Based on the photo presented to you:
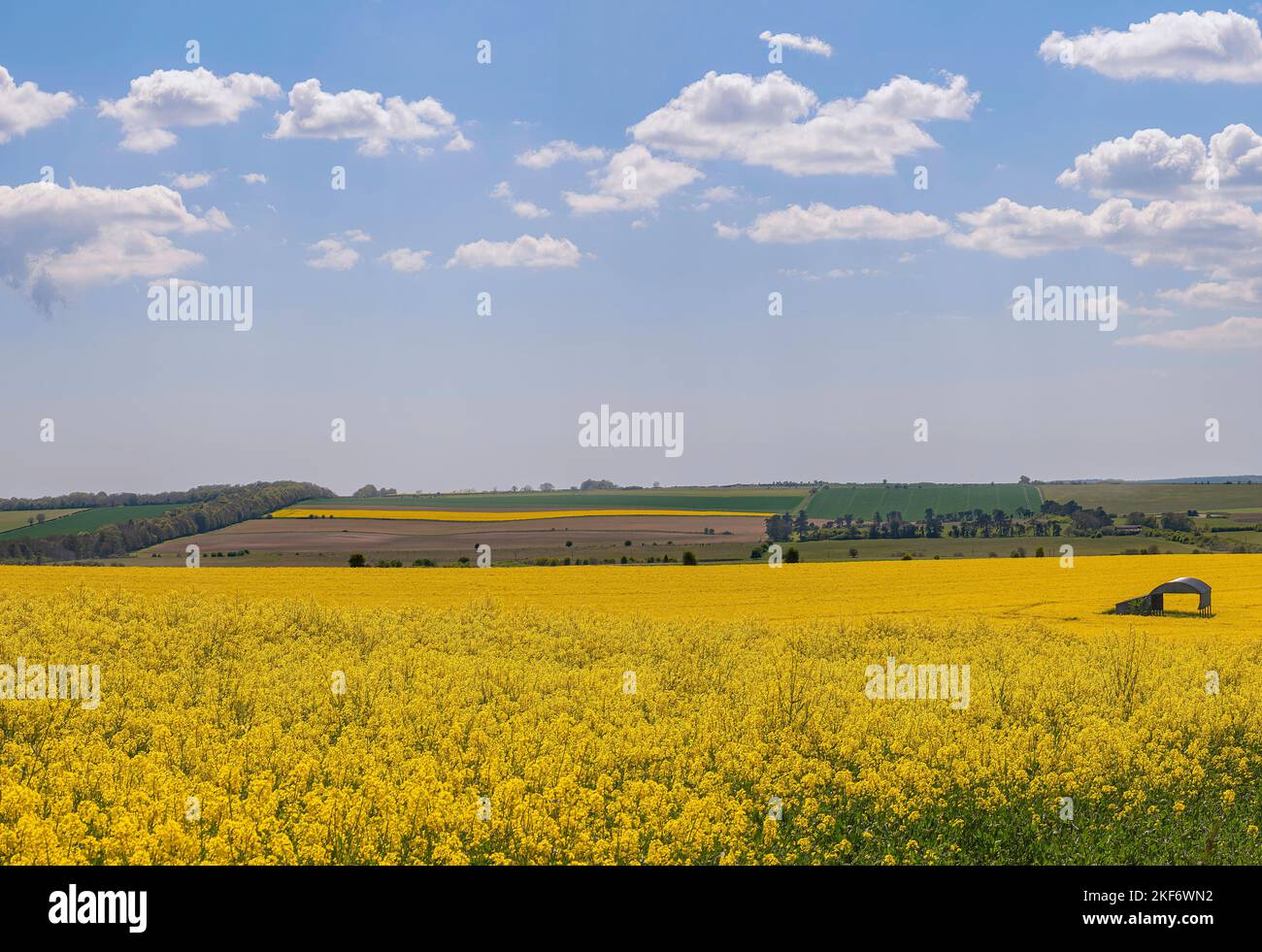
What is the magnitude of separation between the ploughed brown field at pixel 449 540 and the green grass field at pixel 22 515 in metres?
17.7

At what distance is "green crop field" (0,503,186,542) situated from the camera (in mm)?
77250

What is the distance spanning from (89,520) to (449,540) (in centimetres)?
3276

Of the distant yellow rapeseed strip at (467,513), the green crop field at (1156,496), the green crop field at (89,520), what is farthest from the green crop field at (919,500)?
the green crop field at (89,520)

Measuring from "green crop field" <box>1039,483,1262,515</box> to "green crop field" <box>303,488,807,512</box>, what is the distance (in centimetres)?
3125

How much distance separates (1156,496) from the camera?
12156 cm

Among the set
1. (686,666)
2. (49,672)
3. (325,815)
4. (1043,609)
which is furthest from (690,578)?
(325,815)

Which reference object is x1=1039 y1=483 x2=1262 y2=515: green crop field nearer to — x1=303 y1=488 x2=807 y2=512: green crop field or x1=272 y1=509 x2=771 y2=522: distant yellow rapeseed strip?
x1=303 y1=488 x2=807 y2=512: green crop field

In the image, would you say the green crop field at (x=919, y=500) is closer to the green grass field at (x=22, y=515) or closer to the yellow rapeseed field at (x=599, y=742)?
the green grass field at (x=22, y=515)

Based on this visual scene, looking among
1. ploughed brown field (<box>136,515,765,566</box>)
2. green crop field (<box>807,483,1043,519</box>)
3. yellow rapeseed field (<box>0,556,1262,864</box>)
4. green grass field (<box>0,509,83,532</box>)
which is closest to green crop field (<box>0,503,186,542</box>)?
green grass field (<box>0,509,83,532</box>)

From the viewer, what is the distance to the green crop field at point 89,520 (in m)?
77.2

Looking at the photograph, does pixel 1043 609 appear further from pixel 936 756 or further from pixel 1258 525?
pixel 1258 525

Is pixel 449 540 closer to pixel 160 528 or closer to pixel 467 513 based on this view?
pixel 160 528
